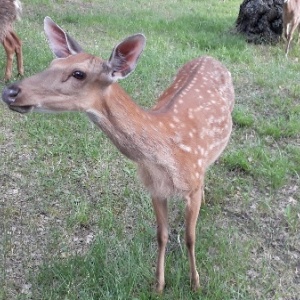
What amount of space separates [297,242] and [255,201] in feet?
1.86

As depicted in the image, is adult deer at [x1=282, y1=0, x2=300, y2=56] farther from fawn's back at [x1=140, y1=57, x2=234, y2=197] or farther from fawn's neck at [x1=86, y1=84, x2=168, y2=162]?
fawn's neck at [x1=86, y1=84, x2=168, y2=162]

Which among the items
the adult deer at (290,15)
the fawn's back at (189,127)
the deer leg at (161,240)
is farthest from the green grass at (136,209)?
the adult deer at (290,15)

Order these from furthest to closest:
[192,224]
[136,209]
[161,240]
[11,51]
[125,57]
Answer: [11,51]
[136,209]
[161,240]
[192,224]
[125,57]

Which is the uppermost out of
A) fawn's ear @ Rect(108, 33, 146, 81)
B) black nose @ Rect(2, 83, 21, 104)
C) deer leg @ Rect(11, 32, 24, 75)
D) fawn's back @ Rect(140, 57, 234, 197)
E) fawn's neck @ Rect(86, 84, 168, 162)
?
fawn's ear @ Rect(108, 33, 146, 81)

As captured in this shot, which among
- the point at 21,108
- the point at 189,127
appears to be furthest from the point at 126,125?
the point at 189,127

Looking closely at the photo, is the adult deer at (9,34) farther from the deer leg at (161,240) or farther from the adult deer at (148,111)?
the deer leg at (161,240)

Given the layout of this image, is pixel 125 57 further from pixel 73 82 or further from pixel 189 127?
pixel 189 127

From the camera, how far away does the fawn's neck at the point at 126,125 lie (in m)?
2.81

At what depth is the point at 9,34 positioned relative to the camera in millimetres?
6766

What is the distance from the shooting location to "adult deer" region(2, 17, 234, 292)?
2.65 meters

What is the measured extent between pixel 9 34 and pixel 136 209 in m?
3.46

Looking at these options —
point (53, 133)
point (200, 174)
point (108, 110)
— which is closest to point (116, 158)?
point (53, 133)

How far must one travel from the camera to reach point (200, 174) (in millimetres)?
3439

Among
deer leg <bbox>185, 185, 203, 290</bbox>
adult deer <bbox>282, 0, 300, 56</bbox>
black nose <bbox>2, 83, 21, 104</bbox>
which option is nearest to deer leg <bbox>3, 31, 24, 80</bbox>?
deer leg <bbox>185, 185, 203, 290</bbox>
